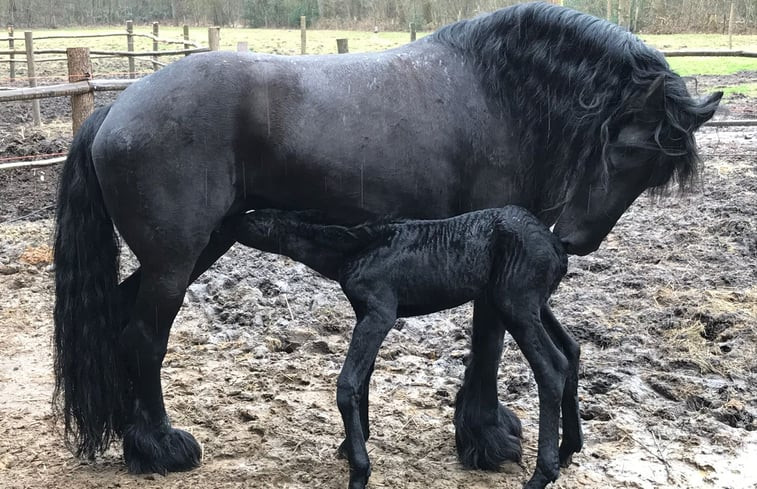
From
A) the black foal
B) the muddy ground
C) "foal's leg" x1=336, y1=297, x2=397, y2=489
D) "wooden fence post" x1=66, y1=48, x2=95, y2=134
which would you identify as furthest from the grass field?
"foal's leg" x1=336, y1=297, x2=397, y2=489

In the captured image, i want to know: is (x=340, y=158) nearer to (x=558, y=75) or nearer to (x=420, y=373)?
(x=558, y=75)

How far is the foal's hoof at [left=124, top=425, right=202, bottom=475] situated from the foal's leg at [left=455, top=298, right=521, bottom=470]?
1270 mm

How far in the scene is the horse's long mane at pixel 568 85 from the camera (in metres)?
3.04

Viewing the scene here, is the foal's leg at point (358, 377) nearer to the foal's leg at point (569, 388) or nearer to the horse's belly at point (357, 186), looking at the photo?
the horse's belly at point (357, 186)

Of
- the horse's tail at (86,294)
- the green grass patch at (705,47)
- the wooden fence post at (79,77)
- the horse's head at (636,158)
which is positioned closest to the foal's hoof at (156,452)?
the horse's tail at (86,294)

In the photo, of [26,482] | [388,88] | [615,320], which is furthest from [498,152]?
[26,482]

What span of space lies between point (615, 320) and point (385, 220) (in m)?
2.51

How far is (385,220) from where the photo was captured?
10.5 feet

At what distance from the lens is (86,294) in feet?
11.2

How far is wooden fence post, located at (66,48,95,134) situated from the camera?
25.9ft

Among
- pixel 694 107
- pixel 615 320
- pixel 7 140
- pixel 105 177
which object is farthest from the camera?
pixel 7 140

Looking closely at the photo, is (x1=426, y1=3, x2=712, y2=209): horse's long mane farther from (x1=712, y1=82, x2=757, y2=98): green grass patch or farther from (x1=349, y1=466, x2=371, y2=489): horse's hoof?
(x1=712, y1=82, x2=757, y2=98): green grass patch

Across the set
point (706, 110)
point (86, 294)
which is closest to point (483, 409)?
point (706, 110)

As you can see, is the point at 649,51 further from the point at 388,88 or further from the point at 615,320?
the point at 615,320
